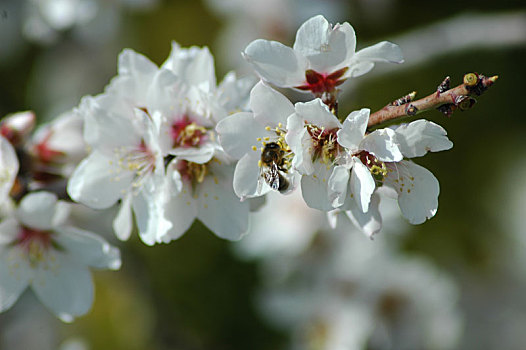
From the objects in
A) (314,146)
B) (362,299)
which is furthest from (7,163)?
Result: (362,299)

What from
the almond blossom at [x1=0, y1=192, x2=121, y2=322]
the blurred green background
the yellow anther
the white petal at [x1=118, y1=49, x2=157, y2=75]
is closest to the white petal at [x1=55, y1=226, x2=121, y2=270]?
the almond blossom at [x1=0, y1=192, x2=121, y2=322]

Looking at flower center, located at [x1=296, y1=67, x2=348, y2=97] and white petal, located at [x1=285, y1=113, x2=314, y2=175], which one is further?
flower center, located at [x1=296, y1=67, x2=348, y2=97]

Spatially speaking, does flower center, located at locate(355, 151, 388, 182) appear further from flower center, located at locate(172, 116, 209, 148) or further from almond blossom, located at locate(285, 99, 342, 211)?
flower center, located at locate(172, 116, 209, 148)

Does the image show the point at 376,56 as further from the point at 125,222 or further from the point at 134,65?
the point at 125,222

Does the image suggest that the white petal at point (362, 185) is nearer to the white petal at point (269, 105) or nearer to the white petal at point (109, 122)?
the white petal at point (269, 105)

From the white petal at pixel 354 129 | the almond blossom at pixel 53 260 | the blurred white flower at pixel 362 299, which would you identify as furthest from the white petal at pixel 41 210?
the blurred white flower at pixel 362 299

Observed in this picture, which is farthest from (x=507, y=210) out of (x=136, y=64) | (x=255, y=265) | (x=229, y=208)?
(x=136, y=64)
